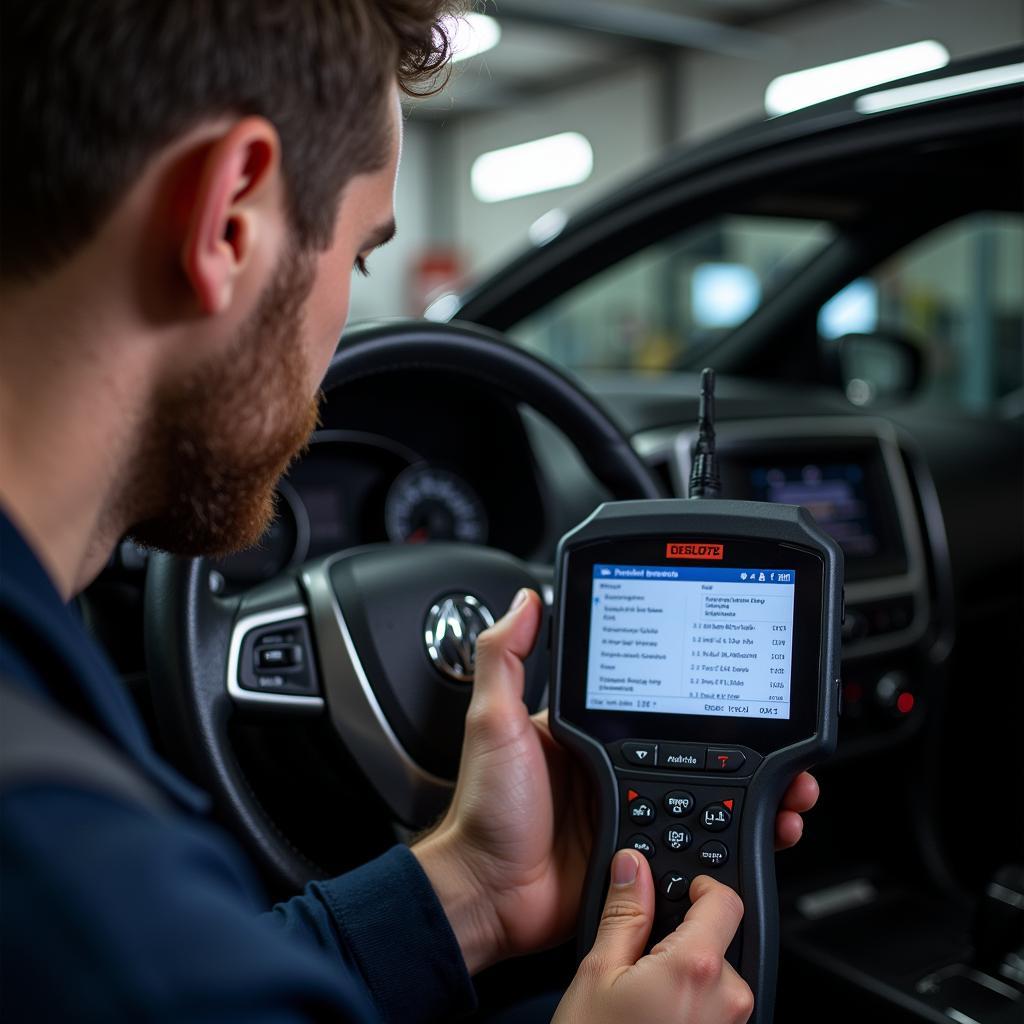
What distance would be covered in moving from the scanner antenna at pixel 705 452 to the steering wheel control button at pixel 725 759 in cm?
19

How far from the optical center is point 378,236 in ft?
2.36

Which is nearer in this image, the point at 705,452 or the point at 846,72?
the point at 705,452

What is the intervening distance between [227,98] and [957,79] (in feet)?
2.83

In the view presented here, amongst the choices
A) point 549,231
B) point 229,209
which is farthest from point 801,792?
point 549,231

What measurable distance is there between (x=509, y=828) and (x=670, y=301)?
8188 millimetres

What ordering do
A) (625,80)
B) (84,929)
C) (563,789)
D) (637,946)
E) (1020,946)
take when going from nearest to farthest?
(84,929), (637,946), (563,789), (1020,946), (625,80)

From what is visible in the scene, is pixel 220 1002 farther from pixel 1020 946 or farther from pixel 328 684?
pixel 1020 946

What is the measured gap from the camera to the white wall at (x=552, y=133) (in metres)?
8.70

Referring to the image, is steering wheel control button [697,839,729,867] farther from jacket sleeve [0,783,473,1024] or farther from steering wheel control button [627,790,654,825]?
jacket sleeve [0,783,473,1024]

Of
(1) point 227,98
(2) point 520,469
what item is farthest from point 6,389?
(2) point 520,469

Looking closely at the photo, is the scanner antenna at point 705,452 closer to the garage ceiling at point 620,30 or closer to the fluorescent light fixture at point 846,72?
the fluorescent light fixture at point 846,72

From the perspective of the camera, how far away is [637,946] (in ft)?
2.46

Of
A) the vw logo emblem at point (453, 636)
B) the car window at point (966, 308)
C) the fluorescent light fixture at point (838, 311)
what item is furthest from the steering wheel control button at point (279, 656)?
the car window at point (966, 308)

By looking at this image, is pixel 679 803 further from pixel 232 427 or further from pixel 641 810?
pixel 232 427
